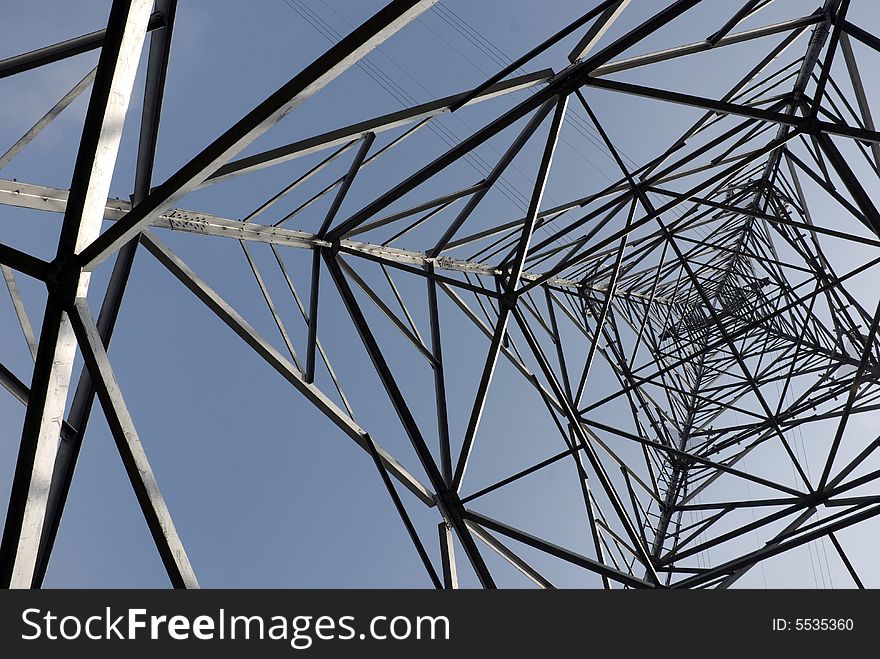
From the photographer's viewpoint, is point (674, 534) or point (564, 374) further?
point (674, 534)

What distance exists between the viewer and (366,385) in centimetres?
1966

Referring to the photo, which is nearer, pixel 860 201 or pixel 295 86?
pixel 295 86

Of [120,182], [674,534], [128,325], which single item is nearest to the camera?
[674,534]

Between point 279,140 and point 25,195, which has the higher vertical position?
point 279,140

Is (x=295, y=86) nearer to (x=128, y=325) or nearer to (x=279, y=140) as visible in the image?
(x=128, y=325)

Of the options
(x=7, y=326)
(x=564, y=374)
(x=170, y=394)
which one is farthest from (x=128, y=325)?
(x=564, y=374)

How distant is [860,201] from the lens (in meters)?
6.81

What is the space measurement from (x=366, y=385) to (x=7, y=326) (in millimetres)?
11875

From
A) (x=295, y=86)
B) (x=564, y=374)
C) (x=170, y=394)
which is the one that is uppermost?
(x=170, y=394)

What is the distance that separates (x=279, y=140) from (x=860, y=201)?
21.9 m
